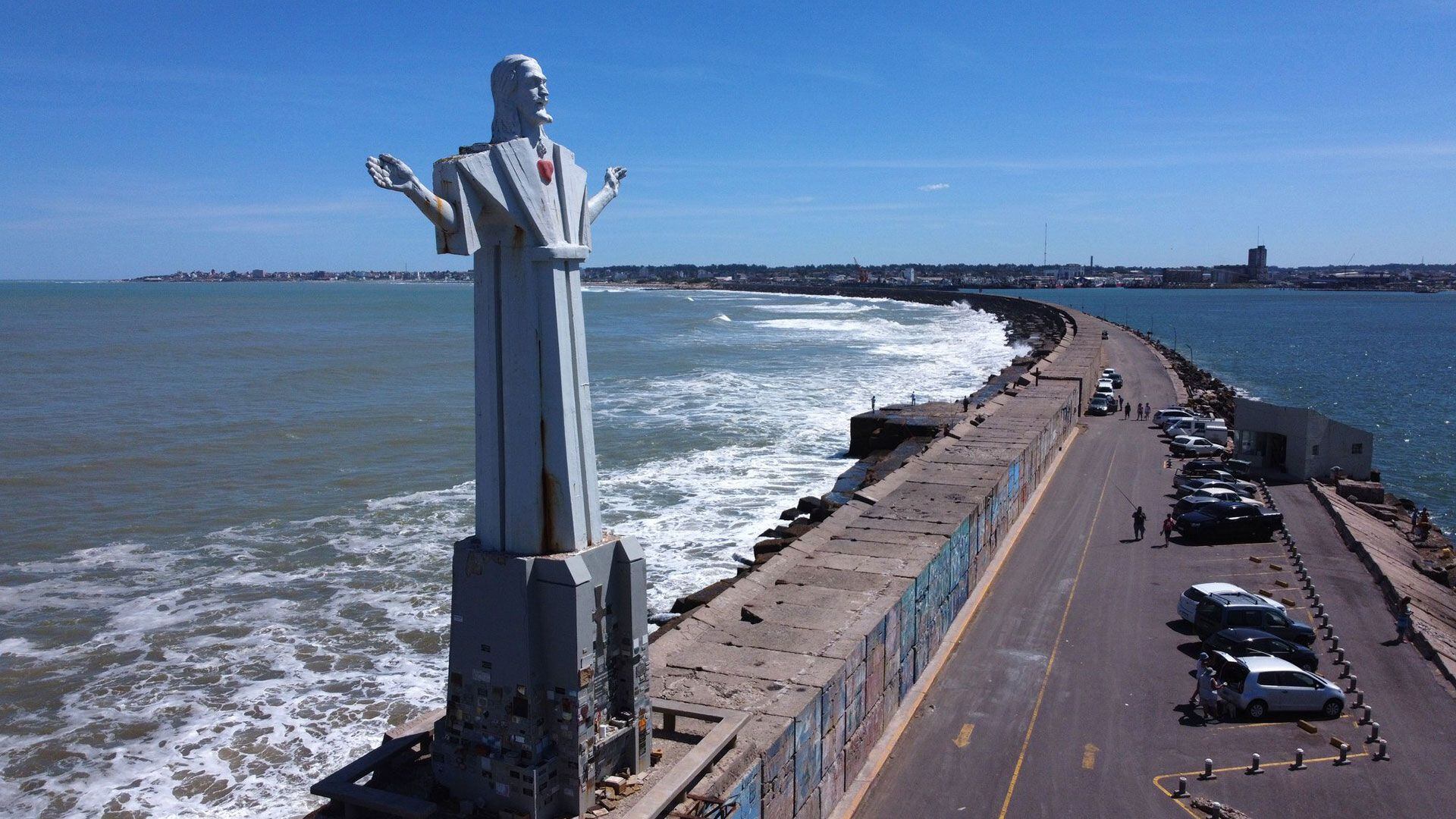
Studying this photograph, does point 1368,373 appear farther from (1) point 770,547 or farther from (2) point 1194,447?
(1) point 770,547

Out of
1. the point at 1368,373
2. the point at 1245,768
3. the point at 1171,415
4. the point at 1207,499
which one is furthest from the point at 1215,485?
the point at 1368,373

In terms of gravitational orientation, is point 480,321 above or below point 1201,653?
above

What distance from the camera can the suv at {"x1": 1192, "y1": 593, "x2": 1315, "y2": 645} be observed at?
1839 centimetres

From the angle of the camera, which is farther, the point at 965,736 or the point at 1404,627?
the point at 1404,627

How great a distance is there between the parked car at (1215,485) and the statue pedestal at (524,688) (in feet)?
81.8

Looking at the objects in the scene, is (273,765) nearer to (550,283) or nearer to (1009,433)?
(550,283)

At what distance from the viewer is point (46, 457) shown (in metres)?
40.3

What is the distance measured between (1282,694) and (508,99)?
14.6 m

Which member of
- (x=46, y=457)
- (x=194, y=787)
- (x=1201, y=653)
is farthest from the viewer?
(x=46, y=457)

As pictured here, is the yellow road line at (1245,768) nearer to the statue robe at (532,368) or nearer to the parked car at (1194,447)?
the statue robe at (532,368)

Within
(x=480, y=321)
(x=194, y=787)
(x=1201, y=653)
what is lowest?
(x=194, y=787)

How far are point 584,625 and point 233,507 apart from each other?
92.1 feet

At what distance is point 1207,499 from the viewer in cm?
2762

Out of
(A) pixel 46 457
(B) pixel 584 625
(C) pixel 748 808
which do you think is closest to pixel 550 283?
(B) pixel 584 625
